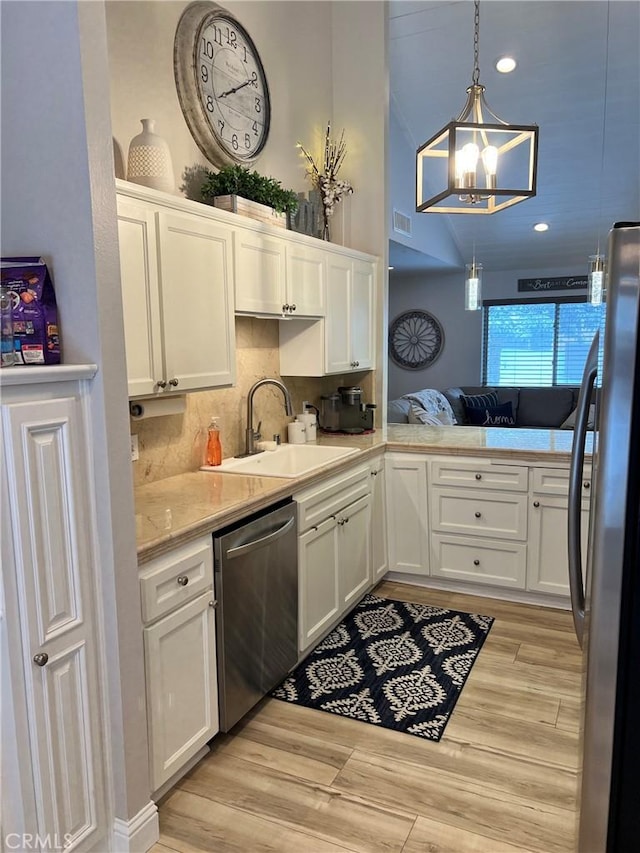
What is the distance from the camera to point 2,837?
4.88 feet

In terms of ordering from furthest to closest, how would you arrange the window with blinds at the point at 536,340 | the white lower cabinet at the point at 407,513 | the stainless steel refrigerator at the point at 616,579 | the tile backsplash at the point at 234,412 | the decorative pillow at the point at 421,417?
1. the window with blinds at the point at 536,340
2. the decorative pillow at the point at 421,417
3. the white lower cabinet at the point at 407,513
4. the tile backsplash at the point at 234,412
5. the stainless steel refrigerator at the point at 616,579

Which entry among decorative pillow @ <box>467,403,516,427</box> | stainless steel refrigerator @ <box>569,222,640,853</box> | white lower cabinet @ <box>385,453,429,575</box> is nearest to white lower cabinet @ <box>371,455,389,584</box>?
white lower cabinet @ <box>385,453,429,575</box>

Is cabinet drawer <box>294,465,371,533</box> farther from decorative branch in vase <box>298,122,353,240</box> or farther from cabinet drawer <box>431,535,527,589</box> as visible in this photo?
decorative branch in vase <box>298,122,353,240</box>

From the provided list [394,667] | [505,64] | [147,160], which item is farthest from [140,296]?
[505,64]

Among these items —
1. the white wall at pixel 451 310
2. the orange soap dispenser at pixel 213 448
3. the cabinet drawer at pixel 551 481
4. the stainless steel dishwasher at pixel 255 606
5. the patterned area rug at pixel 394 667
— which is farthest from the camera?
the white wall at pixel 451 310

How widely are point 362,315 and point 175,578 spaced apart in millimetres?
2339

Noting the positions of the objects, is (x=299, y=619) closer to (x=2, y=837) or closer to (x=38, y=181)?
(x=2, y=837)

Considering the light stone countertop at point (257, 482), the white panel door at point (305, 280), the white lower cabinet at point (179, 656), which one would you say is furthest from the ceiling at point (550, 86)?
the white lower cabinet at point (179, 656)

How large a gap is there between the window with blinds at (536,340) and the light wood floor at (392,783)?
6481 millimetres

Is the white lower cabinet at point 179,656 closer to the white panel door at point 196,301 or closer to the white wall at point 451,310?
the white panel door at point 196,301

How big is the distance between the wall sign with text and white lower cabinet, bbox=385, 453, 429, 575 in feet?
19.0

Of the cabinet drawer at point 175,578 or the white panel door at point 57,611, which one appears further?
the cabinet drawer at point 175,578

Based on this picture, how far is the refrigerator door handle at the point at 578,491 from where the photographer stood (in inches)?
49.5

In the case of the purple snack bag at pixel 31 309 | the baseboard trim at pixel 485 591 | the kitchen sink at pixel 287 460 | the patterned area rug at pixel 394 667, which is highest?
the purple snack bag at pixel 31 309
